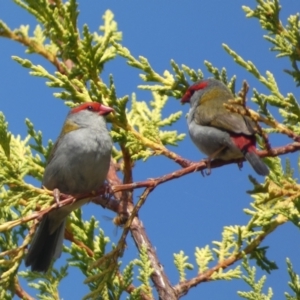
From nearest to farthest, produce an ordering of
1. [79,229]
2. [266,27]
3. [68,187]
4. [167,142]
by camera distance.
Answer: [266,27] → [68,187] → [79,229] → [167,142]

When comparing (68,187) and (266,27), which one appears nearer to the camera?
(266,27)

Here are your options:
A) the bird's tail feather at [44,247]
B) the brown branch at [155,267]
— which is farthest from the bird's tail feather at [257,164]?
the bird's tail feather at [44,247]

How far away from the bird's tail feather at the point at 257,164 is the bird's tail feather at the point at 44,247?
1.98 m

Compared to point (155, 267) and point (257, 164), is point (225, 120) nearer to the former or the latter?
point (257, 164)

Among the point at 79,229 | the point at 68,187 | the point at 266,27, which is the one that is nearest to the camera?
the point at 266,27

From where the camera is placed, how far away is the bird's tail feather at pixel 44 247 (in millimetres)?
5766

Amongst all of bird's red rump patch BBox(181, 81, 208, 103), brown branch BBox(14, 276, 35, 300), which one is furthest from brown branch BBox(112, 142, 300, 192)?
brown branch BBox(14, 276, 35, 300)

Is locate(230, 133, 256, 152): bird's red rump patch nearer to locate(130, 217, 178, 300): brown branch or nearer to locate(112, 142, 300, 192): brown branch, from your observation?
locate(112, 142, 300, 192): brown branch

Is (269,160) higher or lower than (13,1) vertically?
lower

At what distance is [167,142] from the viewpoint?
6.79 meters

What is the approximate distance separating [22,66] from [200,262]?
2348 millimetres

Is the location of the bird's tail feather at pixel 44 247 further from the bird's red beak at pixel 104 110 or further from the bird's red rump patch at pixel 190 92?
the bird's red rump patch at pixel 190 92

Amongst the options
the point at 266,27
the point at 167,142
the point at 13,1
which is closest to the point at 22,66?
the point at 13,1

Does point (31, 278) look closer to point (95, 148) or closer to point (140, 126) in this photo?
point (95, 148)
